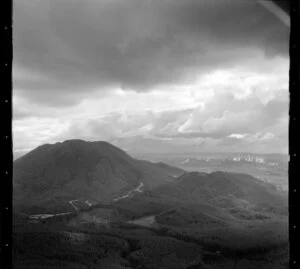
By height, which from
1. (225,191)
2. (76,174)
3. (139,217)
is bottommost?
(139,217)

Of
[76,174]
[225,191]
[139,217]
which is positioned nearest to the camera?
[139,217]

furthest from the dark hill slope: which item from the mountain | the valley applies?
the mountain

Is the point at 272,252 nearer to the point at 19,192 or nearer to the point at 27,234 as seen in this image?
the point at 27,234

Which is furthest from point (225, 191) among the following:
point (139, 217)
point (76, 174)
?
point (76, 174)

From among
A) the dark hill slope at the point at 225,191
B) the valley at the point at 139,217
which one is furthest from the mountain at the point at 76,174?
the dark hill slope at the point at 225,191

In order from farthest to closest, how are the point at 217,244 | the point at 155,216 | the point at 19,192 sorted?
1. the point at 19,192
2. the point at 155,216
3. the point at 217,244

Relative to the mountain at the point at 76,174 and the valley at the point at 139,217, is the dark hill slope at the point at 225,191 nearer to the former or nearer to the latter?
the valley at the point at 139,217

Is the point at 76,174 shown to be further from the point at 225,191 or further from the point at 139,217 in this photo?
the point at 225,191
